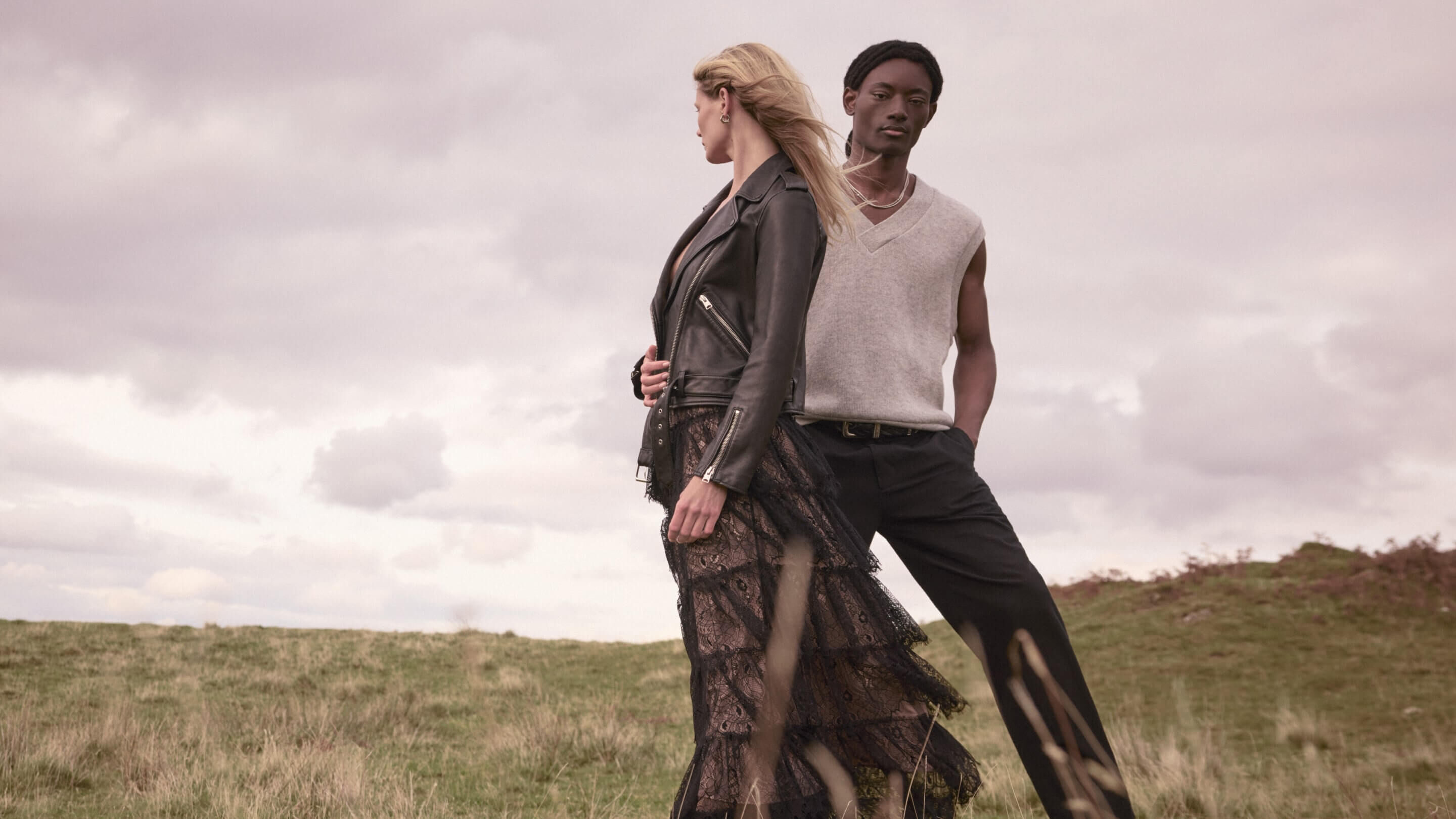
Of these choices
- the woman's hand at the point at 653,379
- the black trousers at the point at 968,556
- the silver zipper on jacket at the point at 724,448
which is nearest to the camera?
the silver zipper on jacket at the point at 724,448

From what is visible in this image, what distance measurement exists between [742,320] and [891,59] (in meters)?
1.62

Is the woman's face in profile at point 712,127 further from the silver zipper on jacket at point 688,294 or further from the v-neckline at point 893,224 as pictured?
the v-neckline at point 893,224

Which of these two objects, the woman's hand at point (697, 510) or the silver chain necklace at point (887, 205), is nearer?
the woman's hand at point (697, 510)

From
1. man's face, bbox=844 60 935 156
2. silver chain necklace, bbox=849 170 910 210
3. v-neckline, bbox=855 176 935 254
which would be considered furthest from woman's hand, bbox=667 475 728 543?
man's face, bbox=844 60 935 156

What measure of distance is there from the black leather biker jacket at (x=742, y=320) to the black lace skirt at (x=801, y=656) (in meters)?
0.07

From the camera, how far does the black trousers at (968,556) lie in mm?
3057

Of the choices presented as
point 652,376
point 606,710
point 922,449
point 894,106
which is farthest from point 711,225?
point 606,710

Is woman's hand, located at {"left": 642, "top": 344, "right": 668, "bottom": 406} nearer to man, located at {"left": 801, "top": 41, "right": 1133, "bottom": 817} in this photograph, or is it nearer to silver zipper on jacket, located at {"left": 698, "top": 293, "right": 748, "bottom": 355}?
silver zipper on jacket, located at {"left": 698, "top": 293, "right": 748, "bottom": 355}

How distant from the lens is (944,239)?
11.3 feet

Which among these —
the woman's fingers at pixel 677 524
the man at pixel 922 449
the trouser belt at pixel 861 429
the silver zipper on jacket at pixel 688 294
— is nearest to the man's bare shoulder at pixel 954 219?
the man at pixel 922 449

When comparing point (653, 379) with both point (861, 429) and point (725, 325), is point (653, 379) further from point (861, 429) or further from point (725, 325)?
point (861, 429)

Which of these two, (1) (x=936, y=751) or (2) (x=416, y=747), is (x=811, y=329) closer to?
(1) (x=936, y=751)

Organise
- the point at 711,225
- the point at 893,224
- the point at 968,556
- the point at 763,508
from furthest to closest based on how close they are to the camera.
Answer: the point at 893,224
the point at 968,556
the point at 711,225
the point at 763,508

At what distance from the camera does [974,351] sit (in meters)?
3.65
